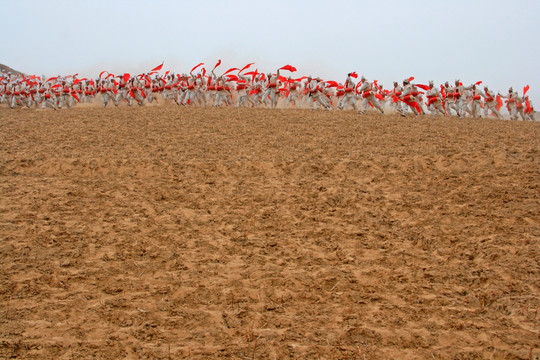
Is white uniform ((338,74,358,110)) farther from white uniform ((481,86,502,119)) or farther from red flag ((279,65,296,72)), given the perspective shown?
white uniform ((481,86,502,119))

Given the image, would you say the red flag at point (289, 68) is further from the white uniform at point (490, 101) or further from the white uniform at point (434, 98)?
the white uniform at point (490, 101)

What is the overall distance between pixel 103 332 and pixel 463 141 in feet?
33.8

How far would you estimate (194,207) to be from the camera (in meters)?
8.98

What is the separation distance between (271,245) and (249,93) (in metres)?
17.3

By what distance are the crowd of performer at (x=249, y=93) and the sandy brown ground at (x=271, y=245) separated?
Result: 23.8 ft

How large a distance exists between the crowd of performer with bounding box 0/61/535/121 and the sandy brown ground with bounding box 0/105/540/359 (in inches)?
286

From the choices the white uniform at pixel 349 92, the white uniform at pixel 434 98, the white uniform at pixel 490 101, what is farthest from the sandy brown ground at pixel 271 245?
the white uniform at pixel 490 101

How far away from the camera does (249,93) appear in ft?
78.2

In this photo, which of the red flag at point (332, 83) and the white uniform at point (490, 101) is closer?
the white uniform at point (490, 101)

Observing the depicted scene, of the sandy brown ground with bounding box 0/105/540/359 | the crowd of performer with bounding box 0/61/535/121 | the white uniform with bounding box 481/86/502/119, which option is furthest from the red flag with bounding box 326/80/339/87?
the sandy brown ground with bounding box 0/105/540/359

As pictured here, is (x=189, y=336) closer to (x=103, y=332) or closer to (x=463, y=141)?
(x=103, y=332)

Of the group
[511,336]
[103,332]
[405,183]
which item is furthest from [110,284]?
[405,183]

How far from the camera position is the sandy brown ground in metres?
5.02

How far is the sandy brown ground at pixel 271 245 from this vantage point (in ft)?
16.5
